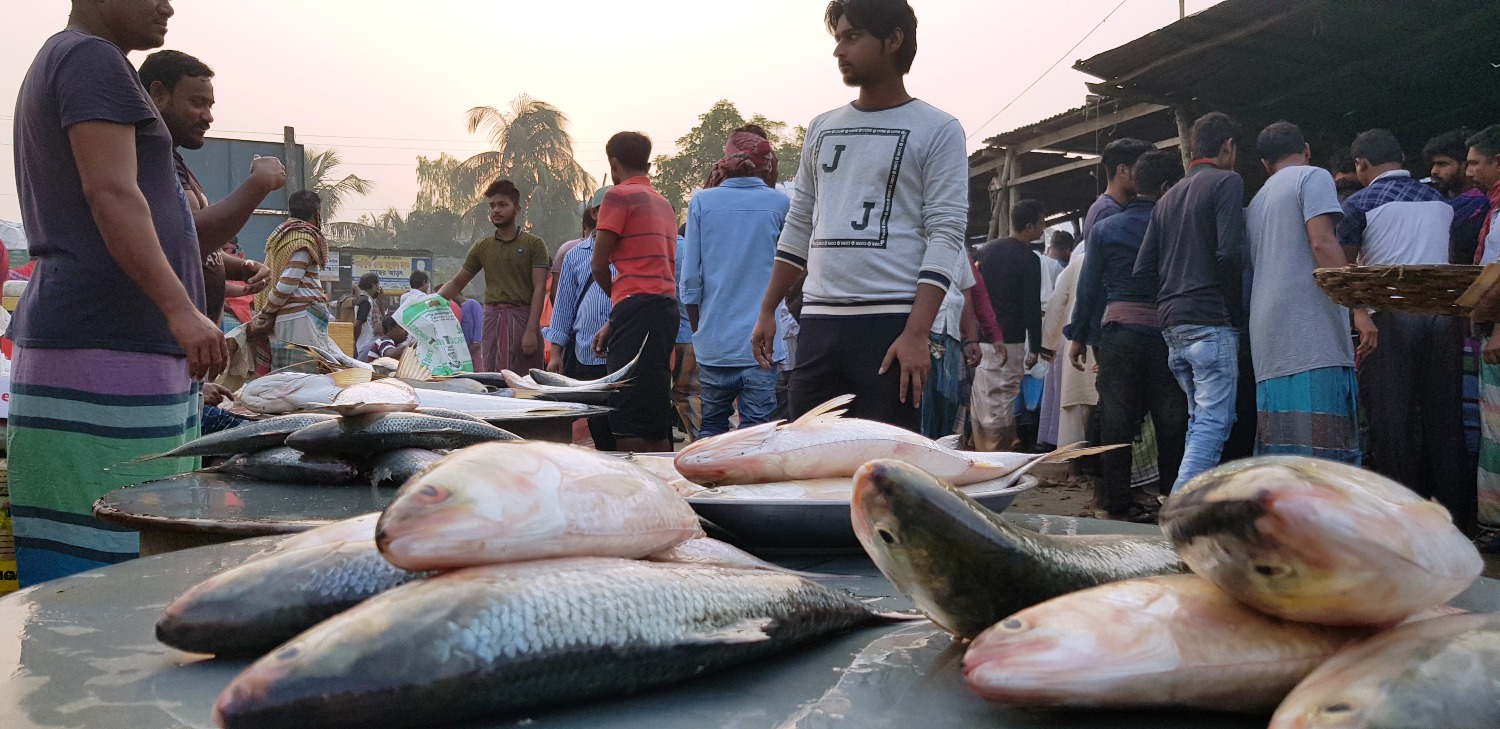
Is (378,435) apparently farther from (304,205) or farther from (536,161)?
(536,161)

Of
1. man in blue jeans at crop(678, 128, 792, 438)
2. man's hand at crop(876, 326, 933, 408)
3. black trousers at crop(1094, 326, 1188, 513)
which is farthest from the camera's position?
black trousers at crop(1094, 326, 1188, 513)

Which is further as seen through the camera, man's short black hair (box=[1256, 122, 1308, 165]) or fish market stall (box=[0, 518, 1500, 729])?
man's short black hair (box=[1256, 122, 1308, 165])

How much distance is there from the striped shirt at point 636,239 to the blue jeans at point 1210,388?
2.96 meters

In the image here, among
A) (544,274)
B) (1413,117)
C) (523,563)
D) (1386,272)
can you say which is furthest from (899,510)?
(1413,117)

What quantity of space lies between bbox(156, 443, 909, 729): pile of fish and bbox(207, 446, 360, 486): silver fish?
1.21 m

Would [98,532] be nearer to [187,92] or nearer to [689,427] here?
[187,92]

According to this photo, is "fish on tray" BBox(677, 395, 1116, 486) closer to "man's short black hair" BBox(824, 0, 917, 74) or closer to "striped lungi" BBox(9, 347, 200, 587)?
"striped lungi" BBox(9, 347, 200, 587)

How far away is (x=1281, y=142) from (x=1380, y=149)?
3.05ft

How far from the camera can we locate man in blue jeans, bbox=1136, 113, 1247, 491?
204 inches

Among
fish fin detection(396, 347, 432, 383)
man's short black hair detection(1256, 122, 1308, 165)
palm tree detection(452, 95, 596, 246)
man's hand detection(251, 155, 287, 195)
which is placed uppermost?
palm tree detection(452, 95, 596, 246)

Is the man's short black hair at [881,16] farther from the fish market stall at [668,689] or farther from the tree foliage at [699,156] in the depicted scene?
the tree foliage at [699,156]

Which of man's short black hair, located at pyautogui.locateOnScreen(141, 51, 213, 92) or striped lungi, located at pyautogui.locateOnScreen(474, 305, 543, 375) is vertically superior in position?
man's short black hair, located at pyautogui.locateOnScreen(141, 51, 213, 92)

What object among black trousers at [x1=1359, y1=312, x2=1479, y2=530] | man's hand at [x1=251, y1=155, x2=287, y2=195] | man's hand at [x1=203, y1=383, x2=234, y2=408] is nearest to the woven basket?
black trousers at [x1=1359, y1=312, x2=1479, y2=530]

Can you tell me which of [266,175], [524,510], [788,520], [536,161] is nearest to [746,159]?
[266,175]
